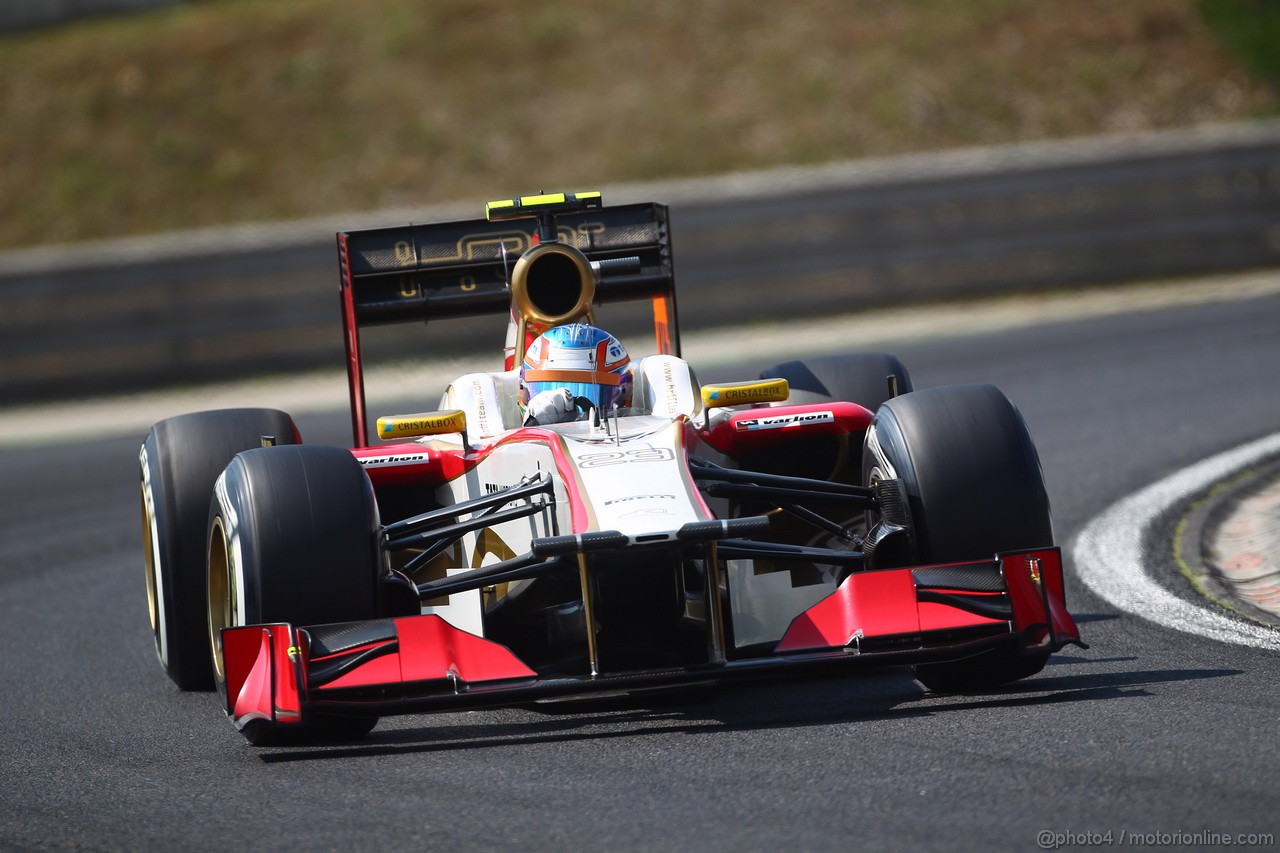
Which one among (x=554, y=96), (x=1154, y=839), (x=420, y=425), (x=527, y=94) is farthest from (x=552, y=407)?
(x=527, y=94)

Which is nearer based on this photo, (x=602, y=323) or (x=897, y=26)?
(x=602, y=323)

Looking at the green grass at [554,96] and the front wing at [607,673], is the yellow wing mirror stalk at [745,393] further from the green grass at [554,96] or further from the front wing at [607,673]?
the green grass at [554,96]

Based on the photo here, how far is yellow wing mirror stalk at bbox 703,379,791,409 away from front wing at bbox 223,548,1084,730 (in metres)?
1.24

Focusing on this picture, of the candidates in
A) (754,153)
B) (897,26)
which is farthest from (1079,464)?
(897,26)

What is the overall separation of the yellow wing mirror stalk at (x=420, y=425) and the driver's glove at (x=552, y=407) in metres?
0.28

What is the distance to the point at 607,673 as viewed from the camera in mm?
5426

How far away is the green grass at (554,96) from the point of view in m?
23.2

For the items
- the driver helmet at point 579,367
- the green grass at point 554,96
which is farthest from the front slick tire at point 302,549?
the green grass at point 554,96

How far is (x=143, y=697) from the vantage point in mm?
6676

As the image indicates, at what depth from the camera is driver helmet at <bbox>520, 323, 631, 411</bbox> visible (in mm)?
6773

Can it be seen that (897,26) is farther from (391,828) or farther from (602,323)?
(391,828)

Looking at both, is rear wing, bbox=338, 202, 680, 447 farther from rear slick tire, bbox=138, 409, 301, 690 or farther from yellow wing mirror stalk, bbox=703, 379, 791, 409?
yellow wing mirror stalk, bbox=703, 379, 791, 409

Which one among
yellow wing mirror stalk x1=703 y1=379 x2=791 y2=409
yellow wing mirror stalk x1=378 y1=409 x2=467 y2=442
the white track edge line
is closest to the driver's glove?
yellow wing mirror stalk x1=378 y1=409 x2=467 y2=442

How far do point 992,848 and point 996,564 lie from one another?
5.93 ft
